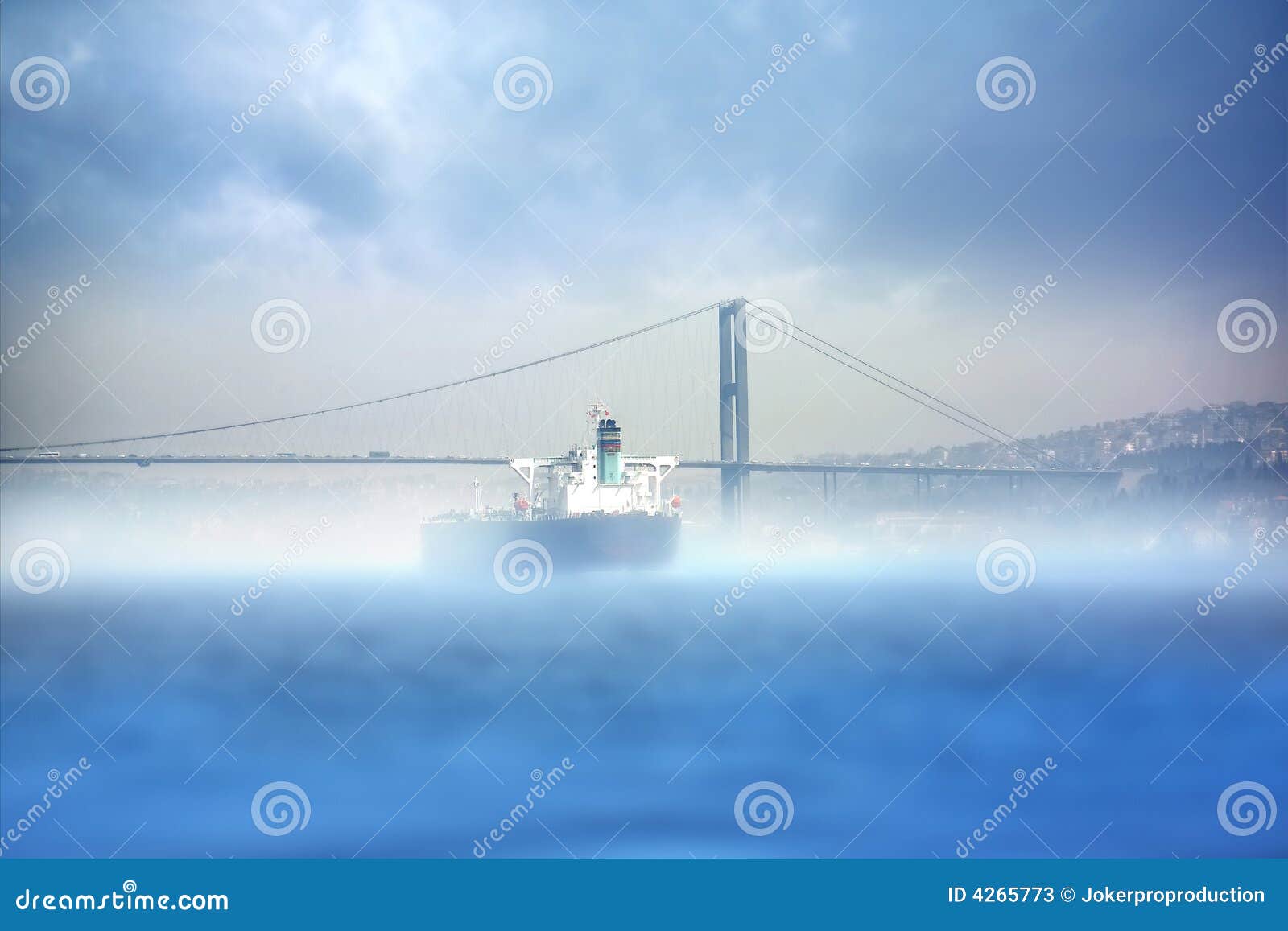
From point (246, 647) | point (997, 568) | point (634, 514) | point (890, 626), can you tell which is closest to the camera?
point (246, 647)

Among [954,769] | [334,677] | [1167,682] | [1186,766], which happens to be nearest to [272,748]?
[334,677]

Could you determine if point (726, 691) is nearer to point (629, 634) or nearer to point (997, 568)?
point (629, 634)
